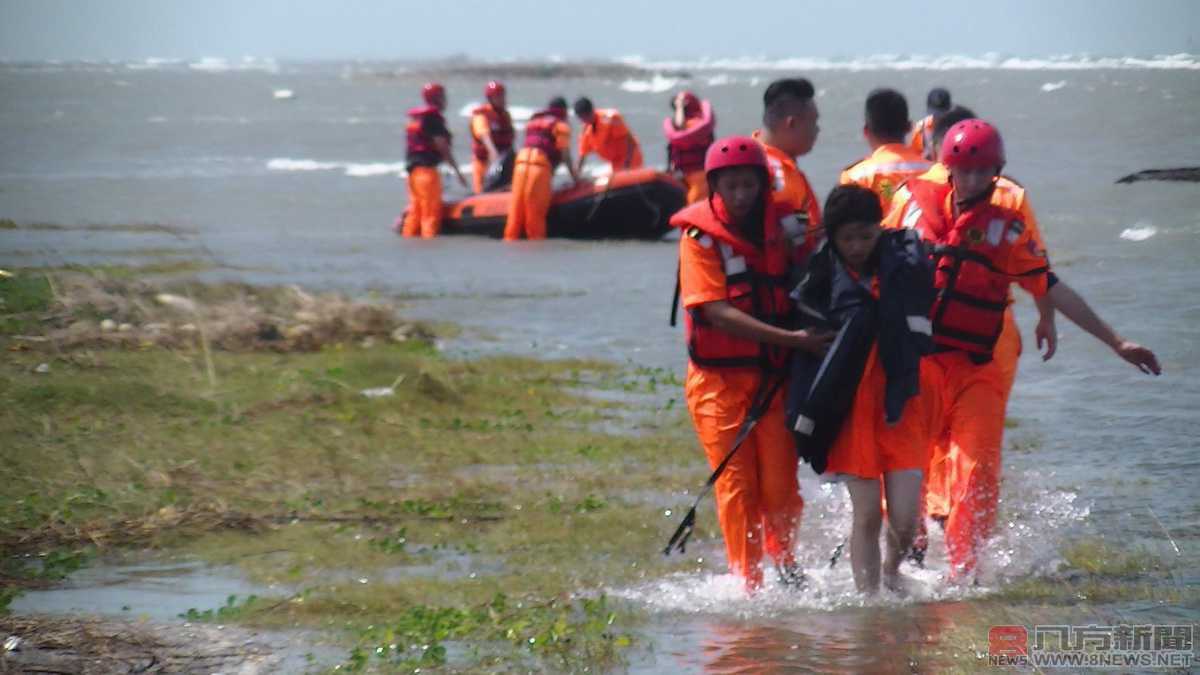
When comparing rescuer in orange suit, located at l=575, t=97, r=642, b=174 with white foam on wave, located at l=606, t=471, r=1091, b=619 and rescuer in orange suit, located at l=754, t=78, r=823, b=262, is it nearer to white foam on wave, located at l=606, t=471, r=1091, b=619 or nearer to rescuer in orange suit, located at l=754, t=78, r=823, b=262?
white foam on wave, located at l=606, t=471, r=1091, b=619

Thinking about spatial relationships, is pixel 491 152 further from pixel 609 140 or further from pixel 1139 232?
pixel 1139 232

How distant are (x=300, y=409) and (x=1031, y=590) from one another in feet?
14.4

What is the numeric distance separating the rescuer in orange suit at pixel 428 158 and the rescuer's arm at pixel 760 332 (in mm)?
14867

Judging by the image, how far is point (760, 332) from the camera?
5.73 metres

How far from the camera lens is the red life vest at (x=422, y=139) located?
2042 cm

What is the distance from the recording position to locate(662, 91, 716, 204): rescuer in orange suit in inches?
712

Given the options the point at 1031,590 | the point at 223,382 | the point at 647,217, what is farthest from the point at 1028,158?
the point at 1031,590

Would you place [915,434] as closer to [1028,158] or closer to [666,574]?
[666,574]

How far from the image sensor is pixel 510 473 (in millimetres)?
Answer: 8273

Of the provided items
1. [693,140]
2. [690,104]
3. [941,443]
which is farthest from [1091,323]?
[690,104]

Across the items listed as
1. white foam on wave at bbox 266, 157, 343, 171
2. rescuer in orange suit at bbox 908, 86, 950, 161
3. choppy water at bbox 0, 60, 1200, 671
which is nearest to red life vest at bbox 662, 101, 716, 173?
choppy water at bbox 0, 60, 1200, 671

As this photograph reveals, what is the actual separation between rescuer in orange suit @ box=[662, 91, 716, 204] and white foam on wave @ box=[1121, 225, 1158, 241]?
4251 mm

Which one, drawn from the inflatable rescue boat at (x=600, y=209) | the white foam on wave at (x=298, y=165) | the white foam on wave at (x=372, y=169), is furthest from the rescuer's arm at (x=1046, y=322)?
the white foam on wave at (x=298, y=165)

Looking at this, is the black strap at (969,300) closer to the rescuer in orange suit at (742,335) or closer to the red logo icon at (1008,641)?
the rescuer in orange suit at (742,335)
